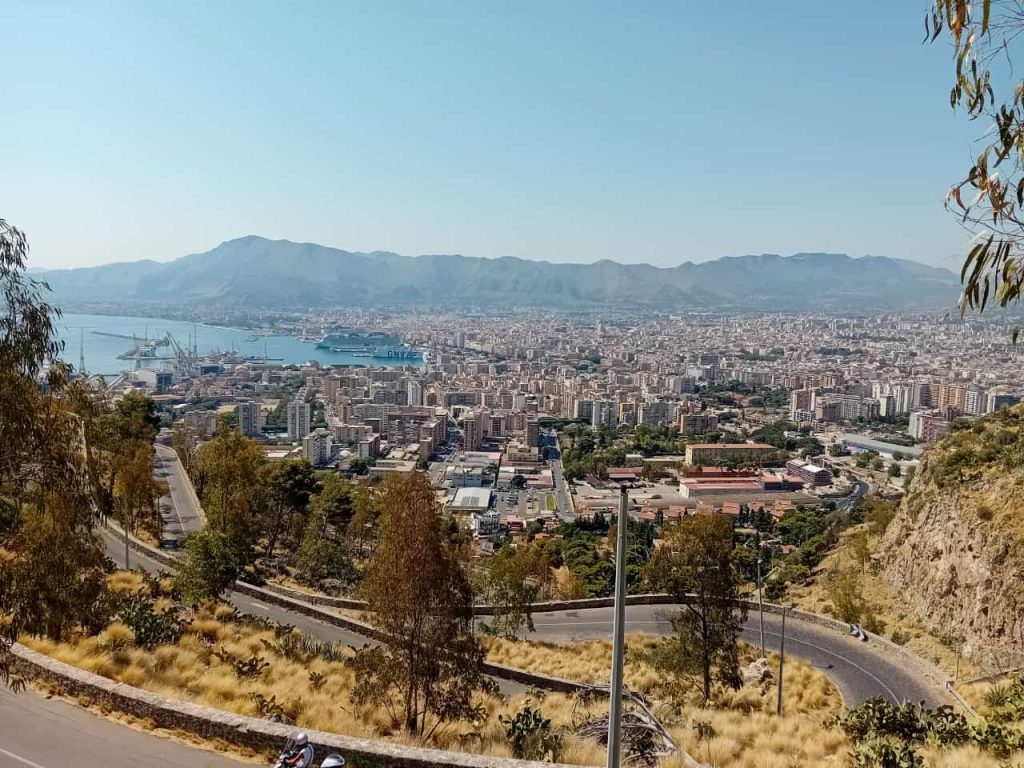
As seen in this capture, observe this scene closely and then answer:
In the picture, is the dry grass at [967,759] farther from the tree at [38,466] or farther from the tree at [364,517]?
the tree at [364,517]

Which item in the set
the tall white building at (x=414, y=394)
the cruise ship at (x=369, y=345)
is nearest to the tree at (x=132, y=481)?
the tall white building at (x=414, y=394)

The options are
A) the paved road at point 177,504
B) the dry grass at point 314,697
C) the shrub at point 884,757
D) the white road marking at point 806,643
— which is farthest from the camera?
the paved road at point 177,504

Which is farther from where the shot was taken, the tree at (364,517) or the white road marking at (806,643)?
the tree at (364,517)

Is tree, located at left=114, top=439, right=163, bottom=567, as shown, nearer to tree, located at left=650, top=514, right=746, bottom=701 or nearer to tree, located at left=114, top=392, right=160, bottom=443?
tree, located at left=114, top=392, right=160, bottom=443

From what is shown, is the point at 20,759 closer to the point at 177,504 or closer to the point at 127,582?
the point at 127,582

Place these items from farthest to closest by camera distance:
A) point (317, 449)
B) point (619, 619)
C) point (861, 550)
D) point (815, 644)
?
point (317, 449) → point (861, 550) → point (815, 644) → point (619, 619)

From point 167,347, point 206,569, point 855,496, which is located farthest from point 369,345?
point 206,569

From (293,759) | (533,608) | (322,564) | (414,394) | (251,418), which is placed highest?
(293,759)
